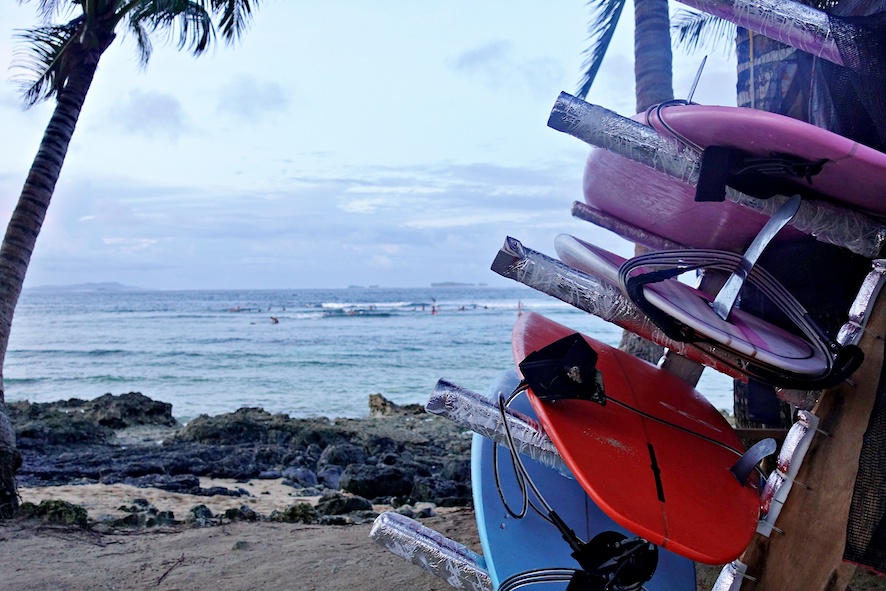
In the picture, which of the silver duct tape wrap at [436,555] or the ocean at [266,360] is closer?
the silver duct tape wrap at [436,555]

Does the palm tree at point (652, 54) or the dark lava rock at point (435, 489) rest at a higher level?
the palm tree at point (652, 54)

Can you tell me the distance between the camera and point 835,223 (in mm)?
1898

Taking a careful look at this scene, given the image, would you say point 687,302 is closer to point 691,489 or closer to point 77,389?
point 691,489

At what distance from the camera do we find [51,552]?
3.54 m

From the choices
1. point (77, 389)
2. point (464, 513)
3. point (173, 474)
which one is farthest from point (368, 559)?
point (77, 389)

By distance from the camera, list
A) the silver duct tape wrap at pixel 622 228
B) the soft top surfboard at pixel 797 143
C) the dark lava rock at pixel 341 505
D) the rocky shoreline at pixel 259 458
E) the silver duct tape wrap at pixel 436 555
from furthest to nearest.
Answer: the rocky shoreline at pixel 259 458 < the dark lava rock at pixel 341 505 < the silver duct tape wrap at pixel 622 228 < the silver duct tape wrap at pixel 436 555 < the soft top surfboard at pixel 797 143

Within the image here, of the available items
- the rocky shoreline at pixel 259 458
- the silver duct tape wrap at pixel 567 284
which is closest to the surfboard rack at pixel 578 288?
the silver duct tape wrap at pixel 567 284

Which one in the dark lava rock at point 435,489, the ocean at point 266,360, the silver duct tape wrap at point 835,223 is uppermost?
the silver duct tape wrap at point 835,223

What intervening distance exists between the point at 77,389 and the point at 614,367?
1678 cm

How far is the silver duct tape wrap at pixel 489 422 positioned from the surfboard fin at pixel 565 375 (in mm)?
164


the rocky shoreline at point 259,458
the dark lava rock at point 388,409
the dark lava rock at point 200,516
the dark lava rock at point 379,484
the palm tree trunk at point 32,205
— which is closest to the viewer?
the dark lava rock at point 200,516

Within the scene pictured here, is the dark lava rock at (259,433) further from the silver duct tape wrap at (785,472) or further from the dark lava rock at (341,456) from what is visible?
the silver duct tape wrap at (785,472)

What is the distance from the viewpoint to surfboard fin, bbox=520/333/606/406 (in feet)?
5.79

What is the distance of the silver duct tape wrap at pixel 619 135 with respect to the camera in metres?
1.83
